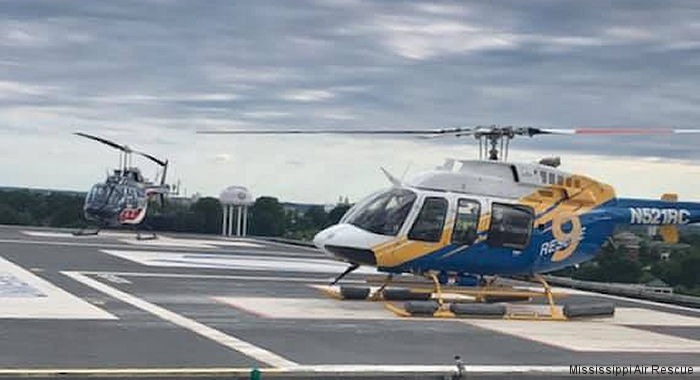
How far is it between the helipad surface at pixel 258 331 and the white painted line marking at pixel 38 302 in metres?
0.03

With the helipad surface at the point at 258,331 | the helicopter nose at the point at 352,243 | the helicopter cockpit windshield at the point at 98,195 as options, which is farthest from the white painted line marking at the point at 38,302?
the helicopter cockpit windshield at the point at 98,195

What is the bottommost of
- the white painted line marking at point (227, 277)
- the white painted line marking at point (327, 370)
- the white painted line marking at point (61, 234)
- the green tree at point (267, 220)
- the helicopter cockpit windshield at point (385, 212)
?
the white painted line marking at point (327, 370)

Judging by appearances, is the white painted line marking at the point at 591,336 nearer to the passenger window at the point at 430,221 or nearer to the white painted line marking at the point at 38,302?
the passenger window at the point at 430,221

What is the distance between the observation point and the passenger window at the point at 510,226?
1941cm

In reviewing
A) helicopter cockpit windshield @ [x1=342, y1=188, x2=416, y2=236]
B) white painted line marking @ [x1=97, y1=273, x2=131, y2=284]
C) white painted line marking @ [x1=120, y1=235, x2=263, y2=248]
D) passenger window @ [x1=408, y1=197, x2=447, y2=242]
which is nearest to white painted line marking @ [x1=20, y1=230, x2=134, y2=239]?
white painted line marking @ [x1=120, y1=235, x2=263, y2=248]

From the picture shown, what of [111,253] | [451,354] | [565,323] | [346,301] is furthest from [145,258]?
[451,354]

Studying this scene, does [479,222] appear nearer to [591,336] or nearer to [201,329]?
[591,336]

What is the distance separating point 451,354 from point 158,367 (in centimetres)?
403

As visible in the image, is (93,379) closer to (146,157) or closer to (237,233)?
(146,157)

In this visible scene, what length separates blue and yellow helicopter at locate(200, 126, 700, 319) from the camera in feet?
62.0

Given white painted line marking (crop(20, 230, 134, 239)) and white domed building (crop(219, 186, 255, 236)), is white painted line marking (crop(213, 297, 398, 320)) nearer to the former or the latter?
white painted line marking (crop(20, 230, 134, 239))

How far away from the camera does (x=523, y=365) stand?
13258 mm

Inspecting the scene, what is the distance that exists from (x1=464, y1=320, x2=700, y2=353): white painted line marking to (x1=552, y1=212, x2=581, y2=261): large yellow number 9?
1.81 metres

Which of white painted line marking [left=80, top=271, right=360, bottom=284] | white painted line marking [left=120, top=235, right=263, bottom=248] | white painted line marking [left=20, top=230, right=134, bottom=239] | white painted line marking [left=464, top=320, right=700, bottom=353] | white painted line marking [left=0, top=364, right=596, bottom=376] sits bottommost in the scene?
white painted line marking [left=464, top=320, right=700, bottom=353]
